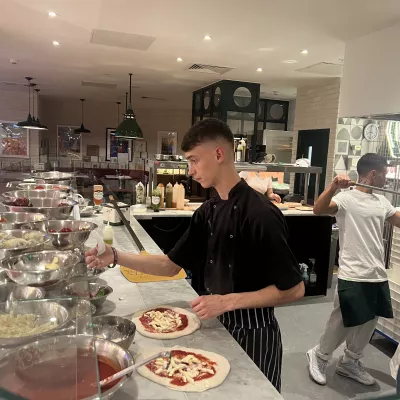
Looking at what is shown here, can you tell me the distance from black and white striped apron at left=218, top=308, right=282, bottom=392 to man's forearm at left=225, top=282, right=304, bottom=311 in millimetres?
231

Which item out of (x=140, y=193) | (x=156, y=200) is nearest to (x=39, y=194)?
(x=156, y=200)

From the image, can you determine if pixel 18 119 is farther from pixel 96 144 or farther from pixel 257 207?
pixel 257 207

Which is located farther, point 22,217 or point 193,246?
point 22,217

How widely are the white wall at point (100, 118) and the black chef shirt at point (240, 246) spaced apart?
37.7 feet

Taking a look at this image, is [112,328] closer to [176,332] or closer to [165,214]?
[176,332]

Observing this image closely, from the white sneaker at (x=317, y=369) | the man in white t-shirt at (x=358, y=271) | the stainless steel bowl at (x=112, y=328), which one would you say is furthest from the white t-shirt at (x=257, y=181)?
the stainless steel bowl at (x=112, y=328)

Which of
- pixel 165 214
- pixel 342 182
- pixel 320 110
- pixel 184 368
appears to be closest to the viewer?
pixel 184 368

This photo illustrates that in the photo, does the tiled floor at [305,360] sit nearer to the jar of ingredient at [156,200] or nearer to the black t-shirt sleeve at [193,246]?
the black t-shirt sleeve at [193,246]

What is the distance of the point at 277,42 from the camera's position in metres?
4.98

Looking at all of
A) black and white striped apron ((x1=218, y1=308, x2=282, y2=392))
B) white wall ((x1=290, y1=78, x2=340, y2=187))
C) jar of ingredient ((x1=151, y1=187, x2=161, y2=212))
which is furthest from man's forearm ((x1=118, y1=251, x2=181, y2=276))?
white wall ((x1=290, y1=78, x2=340, y2=187))

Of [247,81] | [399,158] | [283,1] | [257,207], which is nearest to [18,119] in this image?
[247,81]

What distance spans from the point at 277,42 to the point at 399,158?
7.38 feet

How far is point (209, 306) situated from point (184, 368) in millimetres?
250

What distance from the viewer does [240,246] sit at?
1.66 meters
